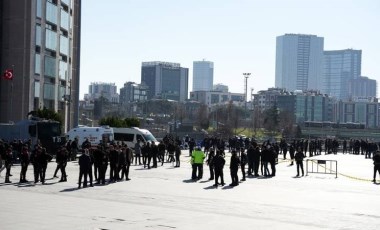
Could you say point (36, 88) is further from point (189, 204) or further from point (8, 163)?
point (189, 204)

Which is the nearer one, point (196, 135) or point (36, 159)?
point (36, 159)

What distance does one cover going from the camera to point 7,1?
6875cm

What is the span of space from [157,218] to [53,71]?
6124 cm

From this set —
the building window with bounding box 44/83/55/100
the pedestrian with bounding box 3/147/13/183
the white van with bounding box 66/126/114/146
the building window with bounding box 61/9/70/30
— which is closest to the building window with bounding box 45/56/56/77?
the building window with bounding box 44/83/55/100

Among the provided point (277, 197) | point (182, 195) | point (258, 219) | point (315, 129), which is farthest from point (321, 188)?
point (315, 129)

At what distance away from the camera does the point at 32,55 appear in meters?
69.2

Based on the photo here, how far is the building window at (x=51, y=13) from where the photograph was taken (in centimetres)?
7316

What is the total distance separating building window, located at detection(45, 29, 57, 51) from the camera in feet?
241

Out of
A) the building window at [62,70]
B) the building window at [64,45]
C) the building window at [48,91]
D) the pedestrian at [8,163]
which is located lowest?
the pedestrian at [8,163]

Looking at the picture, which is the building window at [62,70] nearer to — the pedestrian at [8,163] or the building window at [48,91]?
the building window at [48,91]

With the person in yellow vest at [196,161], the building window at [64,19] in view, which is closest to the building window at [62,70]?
the building window at [64,19]

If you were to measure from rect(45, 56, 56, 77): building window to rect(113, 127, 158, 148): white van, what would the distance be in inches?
911

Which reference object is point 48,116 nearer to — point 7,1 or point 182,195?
point 7,1

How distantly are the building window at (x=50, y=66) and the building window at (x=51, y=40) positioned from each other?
4.49 feet
